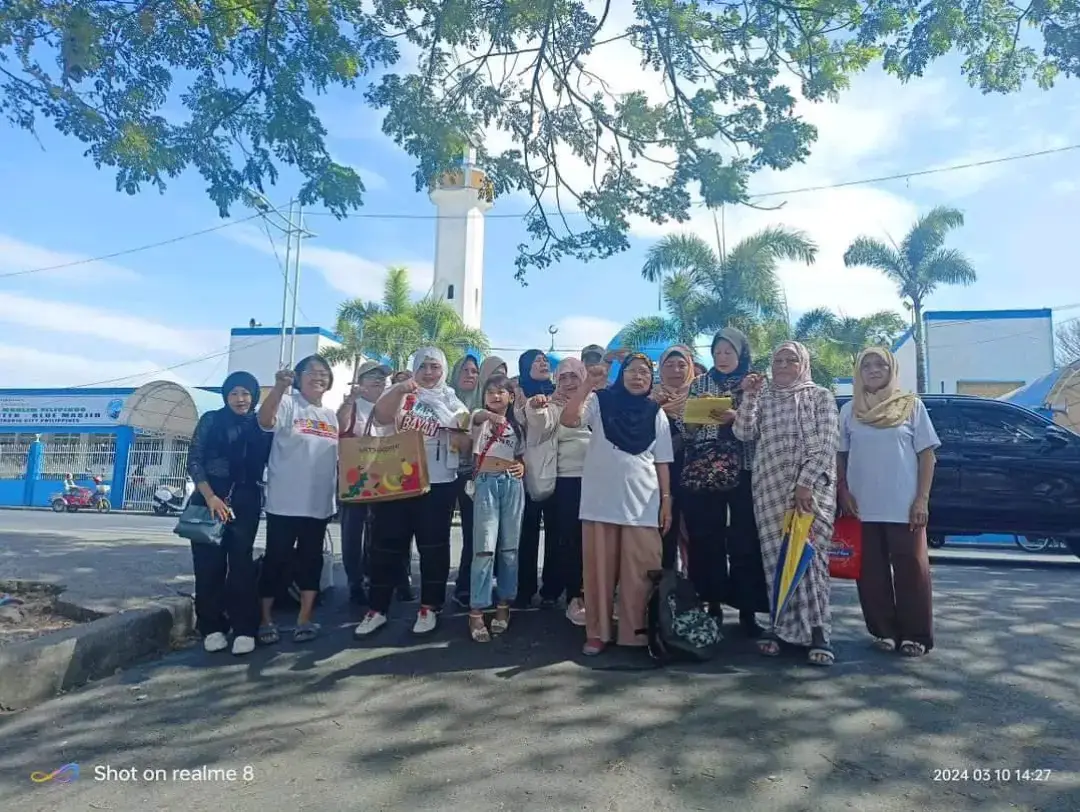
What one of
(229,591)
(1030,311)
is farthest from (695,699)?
(1030,311)

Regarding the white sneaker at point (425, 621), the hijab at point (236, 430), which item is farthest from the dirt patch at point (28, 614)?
the white sneaker at point (425, 621)

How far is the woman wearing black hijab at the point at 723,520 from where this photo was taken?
4.30 meters

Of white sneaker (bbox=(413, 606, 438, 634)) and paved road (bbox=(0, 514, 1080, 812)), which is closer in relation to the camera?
paved road (bbox=(0, 514, 1080, 812))

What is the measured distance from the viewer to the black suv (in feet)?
25.2

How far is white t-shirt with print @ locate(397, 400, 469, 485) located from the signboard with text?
988 inches

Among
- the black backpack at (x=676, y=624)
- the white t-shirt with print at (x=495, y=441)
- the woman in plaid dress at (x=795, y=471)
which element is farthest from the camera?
the white t-shirt with print at (x=495, y=441)

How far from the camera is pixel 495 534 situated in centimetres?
446

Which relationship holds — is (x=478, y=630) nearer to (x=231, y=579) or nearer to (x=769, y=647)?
(x=231, y=579)

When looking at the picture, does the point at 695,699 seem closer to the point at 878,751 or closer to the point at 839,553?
the point at 878,751

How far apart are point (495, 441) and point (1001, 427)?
637 centimetres

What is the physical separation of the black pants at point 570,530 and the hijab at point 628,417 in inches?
22.3

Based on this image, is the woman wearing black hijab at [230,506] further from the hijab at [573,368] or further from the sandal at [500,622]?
the hijab at [573,368]

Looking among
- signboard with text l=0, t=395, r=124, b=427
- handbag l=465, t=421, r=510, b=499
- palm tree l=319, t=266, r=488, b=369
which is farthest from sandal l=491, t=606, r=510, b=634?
signboard with text l=0, t=395, r=124, b=427
